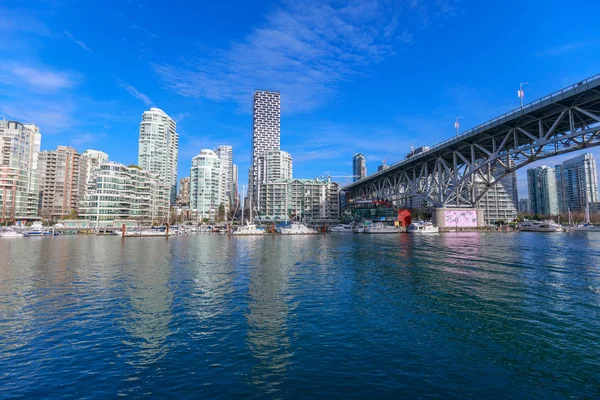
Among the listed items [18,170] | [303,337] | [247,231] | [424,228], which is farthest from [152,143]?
[303,337]

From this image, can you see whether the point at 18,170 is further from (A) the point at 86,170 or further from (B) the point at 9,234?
(B) the point at 9,234

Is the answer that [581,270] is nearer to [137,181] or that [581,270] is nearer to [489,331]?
[489,331]

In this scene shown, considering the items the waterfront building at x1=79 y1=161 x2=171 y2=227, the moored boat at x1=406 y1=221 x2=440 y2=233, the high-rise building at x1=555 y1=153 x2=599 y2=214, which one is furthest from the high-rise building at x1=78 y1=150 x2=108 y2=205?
the high-rise building at x1=555 y1=153 x2=599 y2=214

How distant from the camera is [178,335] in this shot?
41.8ft

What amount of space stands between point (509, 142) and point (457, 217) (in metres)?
31.5

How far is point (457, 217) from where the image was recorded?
97.2 metres

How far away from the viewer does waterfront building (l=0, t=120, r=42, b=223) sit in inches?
5022

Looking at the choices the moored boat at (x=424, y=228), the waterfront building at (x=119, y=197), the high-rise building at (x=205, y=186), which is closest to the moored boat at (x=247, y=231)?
the moored boat at (x=424, y=228)

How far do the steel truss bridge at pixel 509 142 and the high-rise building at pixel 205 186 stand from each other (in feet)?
355

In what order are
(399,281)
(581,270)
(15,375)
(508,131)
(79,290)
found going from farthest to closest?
(508,131) < (581,270) < (399,281) < (79,290) < (15,375)

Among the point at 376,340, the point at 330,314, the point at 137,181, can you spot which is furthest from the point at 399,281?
the point at 137,181

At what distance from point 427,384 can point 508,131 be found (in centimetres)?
7375

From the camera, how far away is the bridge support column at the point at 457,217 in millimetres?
96000

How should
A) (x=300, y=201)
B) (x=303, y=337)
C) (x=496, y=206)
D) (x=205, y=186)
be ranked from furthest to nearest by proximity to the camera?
(x=205, y=186) → (x=300, y=201) → (x=496, y=206) → (x=303, y=337)
